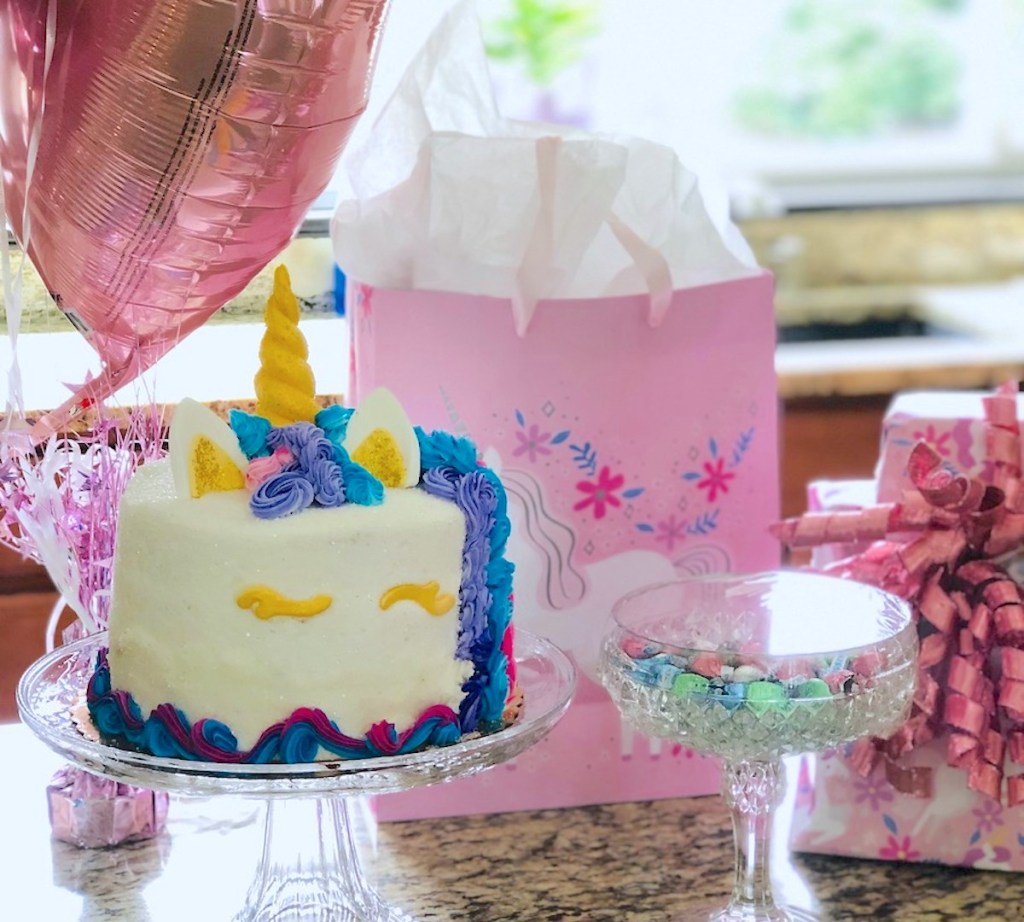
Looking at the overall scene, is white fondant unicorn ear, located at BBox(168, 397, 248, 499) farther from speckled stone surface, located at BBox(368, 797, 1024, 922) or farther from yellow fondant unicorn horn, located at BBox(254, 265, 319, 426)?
speckled stone surface, located at BBox(368, 797, 1024, 922)

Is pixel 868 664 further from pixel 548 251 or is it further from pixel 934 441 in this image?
pixel 548 251

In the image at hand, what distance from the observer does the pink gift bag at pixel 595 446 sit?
1.16 meters

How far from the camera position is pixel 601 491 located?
3.92 ft

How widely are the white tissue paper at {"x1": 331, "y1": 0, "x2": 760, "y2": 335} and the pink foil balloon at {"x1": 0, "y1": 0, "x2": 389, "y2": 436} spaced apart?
103 millimetres

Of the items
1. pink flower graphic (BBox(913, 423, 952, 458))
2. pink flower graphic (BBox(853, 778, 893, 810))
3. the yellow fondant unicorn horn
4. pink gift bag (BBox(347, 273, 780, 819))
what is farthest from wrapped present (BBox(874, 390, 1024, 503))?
the yellow fondant unicorn horn

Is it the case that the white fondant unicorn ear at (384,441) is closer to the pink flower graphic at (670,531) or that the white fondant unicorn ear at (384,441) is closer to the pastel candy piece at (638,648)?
the pastel candy piece at (638,648)

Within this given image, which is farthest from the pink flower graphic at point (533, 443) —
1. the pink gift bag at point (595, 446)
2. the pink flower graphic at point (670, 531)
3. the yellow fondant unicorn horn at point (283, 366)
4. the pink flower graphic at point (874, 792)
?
the pink flower graphic at point (874, 792)

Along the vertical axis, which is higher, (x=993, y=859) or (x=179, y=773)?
(x=179, y=773)

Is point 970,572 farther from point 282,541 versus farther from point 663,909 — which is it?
point 282,541

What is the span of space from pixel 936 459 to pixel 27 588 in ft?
2.82

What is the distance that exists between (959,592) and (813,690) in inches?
8.2

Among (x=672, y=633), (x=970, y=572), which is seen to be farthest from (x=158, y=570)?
(x=970, y=572)

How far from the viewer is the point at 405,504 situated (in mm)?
957

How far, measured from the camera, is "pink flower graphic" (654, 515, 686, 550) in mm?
1211
